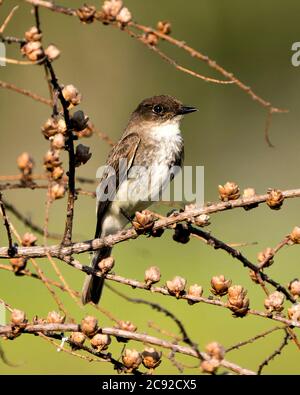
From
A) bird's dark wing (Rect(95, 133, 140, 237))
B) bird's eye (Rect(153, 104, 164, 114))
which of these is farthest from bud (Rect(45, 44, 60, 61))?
A: bird's eye (Rect(153, 104, 164, 114))

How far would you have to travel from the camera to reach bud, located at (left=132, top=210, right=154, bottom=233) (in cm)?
200

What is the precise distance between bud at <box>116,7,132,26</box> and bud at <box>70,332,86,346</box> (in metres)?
0.64

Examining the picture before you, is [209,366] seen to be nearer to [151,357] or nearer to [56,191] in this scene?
[151,357]

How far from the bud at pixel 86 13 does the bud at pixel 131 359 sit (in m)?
0.66

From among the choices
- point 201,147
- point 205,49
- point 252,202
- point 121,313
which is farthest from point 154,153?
point 205,49

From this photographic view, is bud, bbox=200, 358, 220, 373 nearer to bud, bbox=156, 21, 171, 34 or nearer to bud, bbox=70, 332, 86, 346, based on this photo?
bud, bbox=70, 332, 86, 346

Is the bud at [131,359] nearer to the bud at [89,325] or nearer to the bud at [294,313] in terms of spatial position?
the bud at [89,325]

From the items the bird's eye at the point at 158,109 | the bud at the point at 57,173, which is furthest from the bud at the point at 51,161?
the bird's eye at the point at 158,109

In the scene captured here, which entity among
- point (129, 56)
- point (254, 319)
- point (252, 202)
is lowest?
point (254, 319)

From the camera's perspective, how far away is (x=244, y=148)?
8180 mm

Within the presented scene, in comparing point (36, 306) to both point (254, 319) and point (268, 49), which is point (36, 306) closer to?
point (254, 319)

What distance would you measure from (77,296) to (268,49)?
7225mm

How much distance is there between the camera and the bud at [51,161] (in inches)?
64.4

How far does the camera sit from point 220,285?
183 centimetres
